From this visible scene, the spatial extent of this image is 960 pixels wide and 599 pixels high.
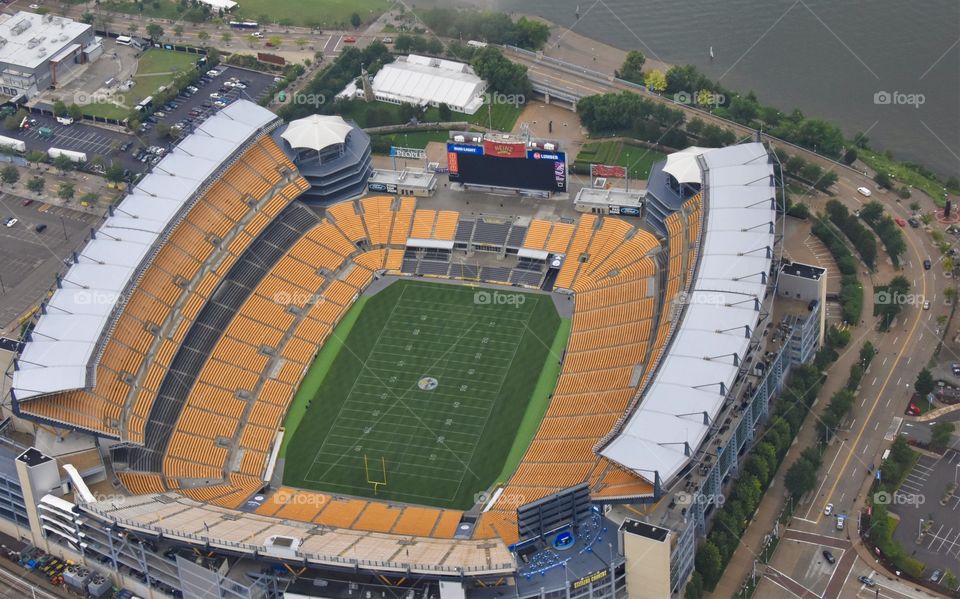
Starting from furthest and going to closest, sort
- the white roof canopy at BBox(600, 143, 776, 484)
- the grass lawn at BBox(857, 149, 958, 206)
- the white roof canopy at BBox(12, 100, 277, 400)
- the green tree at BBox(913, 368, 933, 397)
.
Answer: the grass lawn at BBox(857, 149, 958, 206), the green tree at BBox(913, 368, 933, 397), the white roof canopy at BBox(12, 100, 277, 400), the white roof canopy at BBox(600, 143, 776, 484)

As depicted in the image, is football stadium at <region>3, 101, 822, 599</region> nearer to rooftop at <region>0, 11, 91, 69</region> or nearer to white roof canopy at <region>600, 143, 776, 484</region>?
white roof canopy at <region>600, 143, 776, 484</region>

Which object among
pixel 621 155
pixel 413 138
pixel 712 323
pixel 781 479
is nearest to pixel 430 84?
pixel 413 138

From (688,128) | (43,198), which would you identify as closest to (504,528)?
(688,128)

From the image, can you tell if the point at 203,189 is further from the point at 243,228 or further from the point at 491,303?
the point at 491,303

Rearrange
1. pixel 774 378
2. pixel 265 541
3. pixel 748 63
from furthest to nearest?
pixel 748 63, pixel 774 378, pixel 265 541

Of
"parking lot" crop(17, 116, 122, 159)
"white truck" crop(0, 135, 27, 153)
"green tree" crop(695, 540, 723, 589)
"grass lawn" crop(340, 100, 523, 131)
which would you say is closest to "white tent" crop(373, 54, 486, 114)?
"grass lawn" crop(340, 100, 523, 131)
